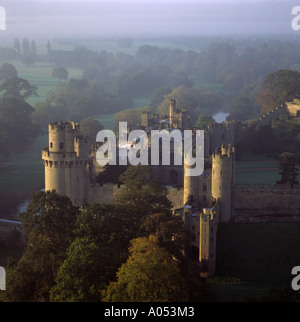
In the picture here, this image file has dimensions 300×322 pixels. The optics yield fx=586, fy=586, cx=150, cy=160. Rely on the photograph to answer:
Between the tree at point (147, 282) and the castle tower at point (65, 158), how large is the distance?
46.5ft

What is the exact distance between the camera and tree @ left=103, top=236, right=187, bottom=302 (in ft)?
98.5

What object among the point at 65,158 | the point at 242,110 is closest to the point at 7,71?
the point at 242,110

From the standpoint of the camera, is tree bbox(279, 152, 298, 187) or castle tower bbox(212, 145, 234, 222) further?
tree bbox(279, 152, 298, 187)

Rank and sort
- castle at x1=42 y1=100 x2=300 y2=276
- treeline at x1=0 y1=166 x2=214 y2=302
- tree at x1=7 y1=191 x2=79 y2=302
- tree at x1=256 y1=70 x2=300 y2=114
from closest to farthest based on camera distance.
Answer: treeline at x1=0 y1=166 x2=214 y2=302 → tree at x1=7 y1=191 x2=79 y2=302 → castle at x1=42 y1=100 x2=300 y2=276 → tree at x1=256 y1=70 x2=300 y2=114

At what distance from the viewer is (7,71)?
145 metres

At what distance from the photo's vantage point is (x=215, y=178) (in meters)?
43.9

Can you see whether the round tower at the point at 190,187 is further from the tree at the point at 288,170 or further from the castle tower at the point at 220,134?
the castle tower at the point at 220,134

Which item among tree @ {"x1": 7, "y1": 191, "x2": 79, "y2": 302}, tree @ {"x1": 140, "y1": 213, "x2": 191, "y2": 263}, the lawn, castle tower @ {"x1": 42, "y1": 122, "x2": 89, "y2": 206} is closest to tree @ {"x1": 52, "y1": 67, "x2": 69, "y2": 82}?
castle tower @ {"x1": 42, "y1": 122, "x2": 89, "y2": 206}

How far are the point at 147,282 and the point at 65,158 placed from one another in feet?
56.8

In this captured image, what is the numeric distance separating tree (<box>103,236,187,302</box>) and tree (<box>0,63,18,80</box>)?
119103 millimetres

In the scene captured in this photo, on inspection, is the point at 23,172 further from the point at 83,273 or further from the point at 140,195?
the point at 83,273

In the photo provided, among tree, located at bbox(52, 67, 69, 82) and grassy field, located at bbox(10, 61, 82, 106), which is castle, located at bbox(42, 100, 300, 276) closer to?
grassy field, located at bbox(10, 61, 82, 106)

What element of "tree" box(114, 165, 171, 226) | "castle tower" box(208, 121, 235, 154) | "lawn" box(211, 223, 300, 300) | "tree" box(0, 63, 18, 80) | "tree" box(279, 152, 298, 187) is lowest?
"lawn" box(211, 223, 300, 300)
